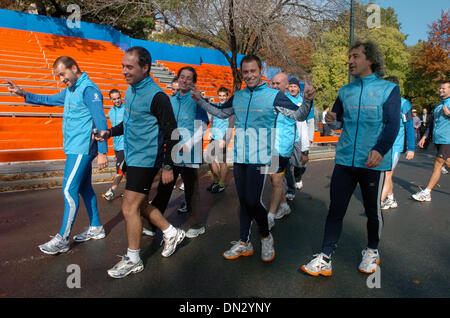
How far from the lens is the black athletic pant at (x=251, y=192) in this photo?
3.12m

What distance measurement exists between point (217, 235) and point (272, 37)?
8.89 meters

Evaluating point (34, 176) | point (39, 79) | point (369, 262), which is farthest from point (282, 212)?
point (39, 79)

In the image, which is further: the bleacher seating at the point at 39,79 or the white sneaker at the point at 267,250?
the bleacher seating at the point at 39,79

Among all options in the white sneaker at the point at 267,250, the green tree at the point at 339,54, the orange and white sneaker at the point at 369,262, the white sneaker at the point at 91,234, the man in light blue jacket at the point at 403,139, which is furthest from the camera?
the green tree at the point at 339,54

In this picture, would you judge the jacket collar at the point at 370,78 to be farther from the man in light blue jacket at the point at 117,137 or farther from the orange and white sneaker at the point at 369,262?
the man in light blue jacket at the point at 117,137

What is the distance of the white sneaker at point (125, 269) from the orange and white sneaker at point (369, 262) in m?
2.24

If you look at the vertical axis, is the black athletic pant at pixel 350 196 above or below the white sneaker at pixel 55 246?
above

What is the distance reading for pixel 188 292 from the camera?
275 cm

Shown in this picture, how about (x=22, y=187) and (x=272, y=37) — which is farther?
(x=272, y=37)

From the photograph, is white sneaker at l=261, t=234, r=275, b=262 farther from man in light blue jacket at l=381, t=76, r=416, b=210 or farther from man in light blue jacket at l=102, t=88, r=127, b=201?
man in light blue jacket at l=102, t=88, r=127, b=201

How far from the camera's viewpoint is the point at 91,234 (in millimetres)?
3895

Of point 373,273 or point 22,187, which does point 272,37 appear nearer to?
point 22,187

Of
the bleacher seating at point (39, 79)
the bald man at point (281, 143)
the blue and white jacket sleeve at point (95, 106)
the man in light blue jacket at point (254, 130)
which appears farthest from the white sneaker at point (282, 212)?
the bleacher seating at point (39, 79)

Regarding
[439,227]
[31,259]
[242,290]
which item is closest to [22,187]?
[31,259]
